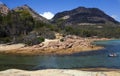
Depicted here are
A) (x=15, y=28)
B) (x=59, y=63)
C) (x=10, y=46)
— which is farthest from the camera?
(x=15, y=28)

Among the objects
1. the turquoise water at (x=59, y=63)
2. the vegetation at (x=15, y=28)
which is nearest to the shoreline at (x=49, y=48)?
→ the vegetation at (x=15, y=28)

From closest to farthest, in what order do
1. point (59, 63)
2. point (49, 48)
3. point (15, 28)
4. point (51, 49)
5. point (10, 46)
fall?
point (59, 63) → point (51, 49) → point (49, 48) → point (10, 46) → point (15, 28)

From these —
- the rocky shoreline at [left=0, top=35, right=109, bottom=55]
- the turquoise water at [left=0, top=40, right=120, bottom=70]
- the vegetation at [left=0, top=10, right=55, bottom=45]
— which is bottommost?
the turquoise water at [left=0, top=40, right=120, bottom=70]

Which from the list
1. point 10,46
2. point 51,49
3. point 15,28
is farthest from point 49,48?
point 15,28

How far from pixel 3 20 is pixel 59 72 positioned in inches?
5289

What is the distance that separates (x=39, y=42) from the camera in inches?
5536

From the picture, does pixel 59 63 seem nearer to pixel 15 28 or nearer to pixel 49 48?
pixel 49 48

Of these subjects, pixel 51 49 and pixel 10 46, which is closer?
pixel 51 49

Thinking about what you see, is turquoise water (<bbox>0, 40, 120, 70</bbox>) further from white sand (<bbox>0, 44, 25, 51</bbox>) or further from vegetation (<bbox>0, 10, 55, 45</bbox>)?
vegetation (<bbox>0, 10, 55, 45</bbox>)

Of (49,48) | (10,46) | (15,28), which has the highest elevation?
(15,28)

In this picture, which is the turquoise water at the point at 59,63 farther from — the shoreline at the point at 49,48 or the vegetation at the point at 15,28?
the vegetation at the point at 15,28

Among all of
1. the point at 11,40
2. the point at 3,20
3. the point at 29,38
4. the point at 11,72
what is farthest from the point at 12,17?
the point at 11,72

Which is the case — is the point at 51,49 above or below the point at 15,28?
below

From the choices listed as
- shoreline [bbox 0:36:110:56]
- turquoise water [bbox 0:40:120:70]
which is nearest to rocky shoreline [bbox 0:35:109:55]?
shoreline [bbox 0:36:110:56]
